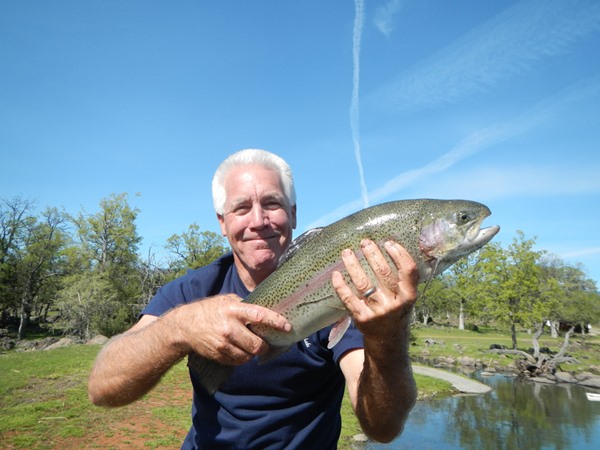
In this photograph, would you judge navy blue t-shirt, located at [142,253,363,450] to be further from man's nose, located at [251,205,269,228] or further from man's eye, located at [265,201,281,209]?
man's eye, located at [265,201,281,209]

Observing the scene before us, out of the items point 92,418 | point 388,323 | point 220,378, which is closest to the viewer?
point 388,323

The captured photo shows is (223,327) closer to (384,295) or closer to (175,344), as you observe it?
(175,344)

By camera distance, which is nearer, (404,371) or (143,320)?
(404,371)

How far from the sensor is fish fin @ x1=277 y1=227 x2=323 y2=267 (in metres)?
3.18

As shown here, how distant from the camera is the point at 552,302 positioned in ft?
116

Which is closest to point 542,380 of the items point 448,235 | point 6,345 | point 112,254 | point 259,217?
point 448,235

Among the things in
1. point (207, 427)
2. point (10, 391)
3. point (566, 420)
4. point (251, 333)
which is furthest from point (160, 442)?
point (566, 420)

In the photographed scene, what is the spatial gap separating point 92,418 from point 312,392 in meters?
10.7

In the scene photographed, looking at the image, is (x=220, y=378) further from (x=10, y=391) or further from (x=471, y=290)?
(x=471, y=290)

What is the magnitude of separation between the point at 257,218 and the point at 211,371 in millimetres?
1221

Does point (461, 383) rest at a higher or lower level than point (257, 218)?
lower

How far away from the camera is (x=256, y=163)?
3.57 meters

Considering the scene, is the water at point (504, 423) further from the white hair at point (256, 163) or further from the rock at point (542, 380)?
the white hair at point (256, 163)

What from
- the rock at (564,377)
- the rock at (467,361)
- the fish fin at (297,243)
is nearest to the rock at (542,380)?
the rock at (564,377)
